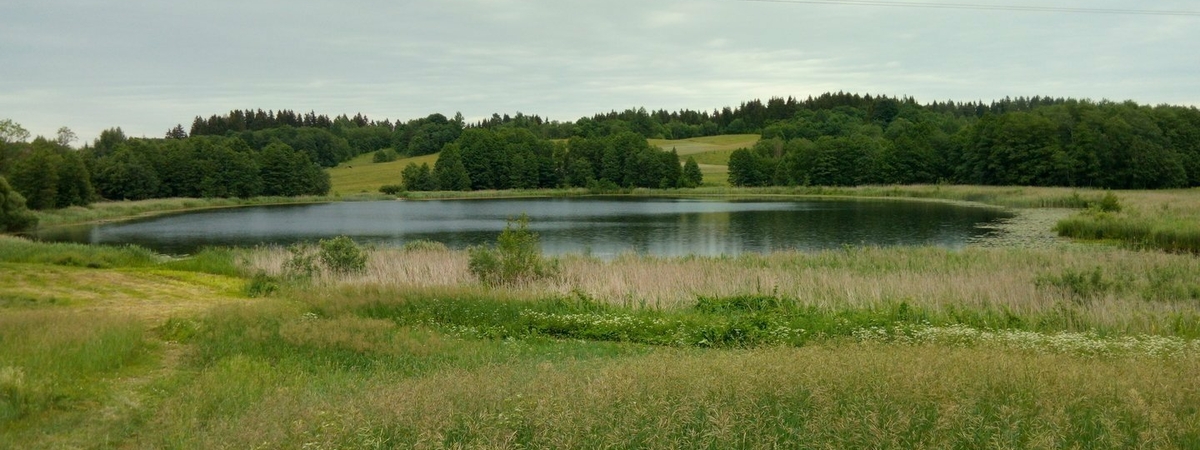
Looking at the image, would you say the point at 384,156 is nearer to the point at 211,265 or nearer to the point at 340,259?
the point at 211,265

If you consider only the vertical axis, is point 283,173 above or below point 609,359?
above

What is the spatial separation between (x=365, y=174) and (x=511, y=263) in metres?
120

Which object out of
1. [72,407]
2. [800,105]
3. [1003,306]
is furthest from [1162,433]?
[800,105]

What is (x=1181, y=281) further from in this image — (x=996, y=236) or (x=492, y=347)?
(x=996, y=236)

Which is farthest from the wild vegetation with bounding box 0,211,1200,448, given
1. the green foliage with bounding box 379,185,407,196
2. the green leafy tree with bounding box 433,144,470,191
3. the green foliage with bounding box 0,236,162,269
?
the green leafy tree with bounding box 433,144,470,191

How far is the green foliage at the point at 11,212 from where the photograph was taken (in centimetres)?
4534

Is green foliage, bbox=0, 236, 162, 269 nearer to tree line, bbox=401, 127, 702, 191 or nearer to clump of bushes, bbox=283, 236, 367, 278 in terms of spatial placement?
clump of bushes, bbox=283, 236, 367, 278

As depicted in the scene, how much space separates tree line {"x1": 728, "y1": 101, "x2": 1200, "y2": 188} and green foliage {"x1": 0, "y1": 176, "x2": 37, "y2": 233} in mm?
80887

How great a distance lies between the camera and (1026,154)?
81.7m

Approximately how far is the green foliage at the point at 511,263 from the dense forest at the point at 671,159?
42.3m

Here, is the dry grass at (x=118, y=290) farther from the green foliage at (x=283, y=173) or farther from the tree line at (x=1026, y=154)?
the green foliage at (x=283, y=173)

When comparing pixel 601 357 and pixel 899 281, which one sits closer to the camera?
pixel 601 357

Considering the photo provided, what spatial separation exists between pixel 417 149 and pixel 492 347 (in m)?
151

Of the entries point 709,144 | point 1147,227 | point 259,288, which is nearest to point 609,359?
point 259,288
